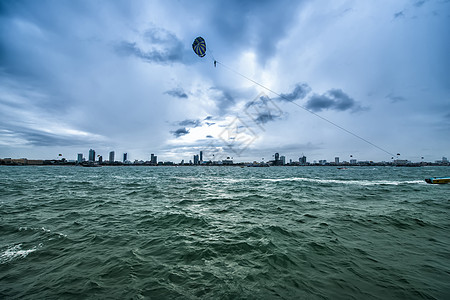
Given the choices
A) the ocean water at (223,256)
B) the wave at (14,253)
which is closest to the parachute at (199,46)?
the ocean water at (223,256)

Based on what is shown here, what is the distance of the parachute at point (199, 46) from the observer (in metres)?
14.4

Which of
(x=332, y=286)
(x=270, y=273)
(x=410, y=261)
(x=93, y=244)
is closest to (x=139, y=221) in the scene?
(x=93, y=244)

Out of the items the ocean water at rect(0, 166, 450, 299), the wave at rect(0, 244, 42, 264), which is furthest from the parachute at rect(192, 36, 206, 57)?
the wave at rect(0, 244, 42, 264)

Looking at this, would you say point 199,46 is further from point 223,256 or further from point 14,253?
point 14,253

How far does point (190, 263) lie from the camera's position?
632cm

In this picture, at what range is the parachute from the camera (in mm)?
14398

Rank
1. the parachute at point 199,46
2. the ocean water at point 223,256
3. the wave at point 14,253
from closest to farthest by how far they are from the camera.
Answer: the ocean water at point 223,256, the wave at point 14,253, the parachute at point 199,46

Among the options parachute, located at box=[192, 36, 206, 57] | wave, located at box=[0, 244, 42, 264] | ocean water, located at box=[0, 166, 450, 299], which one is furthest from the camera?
parachute, located at box=[192, 36, 206, 57]

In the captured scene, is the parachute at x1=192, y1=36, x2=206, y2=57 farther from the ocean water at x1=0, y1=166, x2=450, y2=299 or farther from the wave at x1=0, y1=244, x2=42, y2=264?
the wave at x1=0, y1=244, x2=42, y2=264

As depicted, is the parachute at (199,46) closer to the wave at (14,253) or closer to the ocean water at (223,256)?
the ocean water at (223,256)

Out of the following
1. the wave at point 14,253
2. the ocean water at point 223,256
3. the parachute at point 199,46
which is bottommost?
the ocean water at point 223,256

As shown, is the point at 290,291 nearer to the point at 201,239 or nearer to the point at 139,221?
the point at 201,239

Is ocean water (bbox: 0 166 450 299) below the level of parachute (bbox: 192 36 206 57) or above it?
below

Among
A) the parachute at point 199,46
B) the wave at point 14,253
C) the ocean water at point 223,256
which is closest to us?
the ocean water at point 223,256
